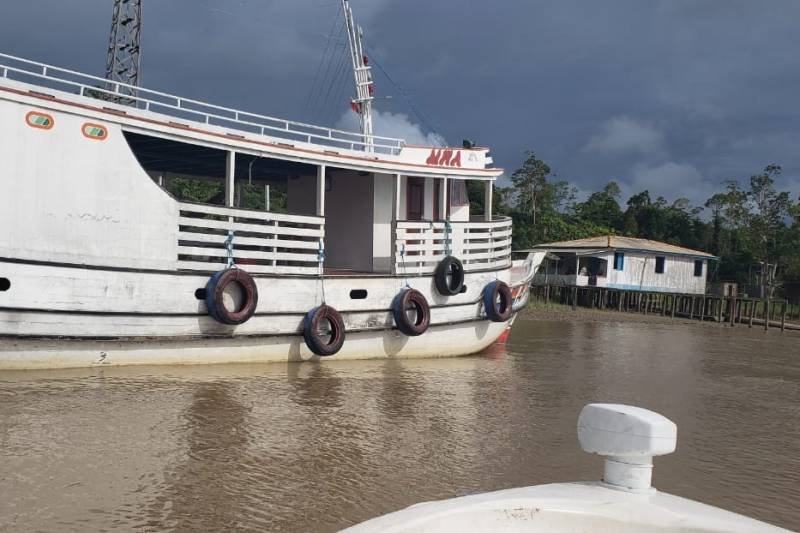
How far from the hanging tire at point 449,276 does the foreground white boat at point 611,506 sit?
32.7 feet

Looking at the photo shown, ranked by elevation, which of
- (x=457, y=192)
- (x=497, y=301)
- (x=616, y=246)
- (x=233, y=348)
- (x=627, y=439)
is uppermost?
(x=457, y=192)

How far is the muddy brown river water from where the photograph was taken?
5086mm

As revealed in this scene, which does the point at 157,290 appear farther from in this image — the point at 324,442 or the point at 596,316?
the point at 596,316

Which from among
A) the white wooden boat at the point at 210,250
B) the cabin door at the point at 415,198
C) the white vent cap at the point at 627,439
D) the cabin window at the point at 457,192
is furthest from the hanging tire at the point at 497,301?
the white vent cap at the point at 627,439

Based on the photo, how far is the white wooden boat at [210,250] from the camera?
8.84m

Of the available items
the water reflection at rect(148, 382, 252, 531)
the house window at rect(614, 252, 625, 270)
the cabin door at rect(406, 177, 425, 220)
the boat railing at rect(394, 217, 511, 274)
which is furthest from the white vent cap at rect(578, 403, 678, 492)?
the house window at rect(614, 252, 625, 270)

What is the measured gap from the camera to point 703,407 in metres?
10.1

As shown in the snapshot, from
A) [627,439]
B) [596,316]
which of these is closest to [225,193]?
[627,439]

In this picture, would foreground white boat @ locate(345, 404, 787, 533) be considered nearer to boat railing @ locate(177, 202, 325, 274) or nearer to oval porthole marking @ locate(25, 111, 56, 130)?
boat railing @ locate(177, 202, 325, 274)

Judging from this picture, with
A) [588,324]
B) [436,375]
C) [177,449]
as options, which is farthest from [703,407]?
[588,324]

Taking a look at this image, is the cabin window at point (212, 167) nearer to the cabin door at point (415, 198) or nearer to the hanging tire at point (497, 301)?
the cabin door at point (415, 198)

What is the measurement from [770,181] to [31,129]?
46.2 metres

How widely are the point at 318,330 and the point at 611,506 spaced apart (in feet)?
30.1

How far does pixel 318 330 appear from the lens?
11266mm
